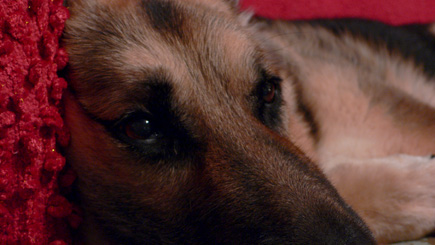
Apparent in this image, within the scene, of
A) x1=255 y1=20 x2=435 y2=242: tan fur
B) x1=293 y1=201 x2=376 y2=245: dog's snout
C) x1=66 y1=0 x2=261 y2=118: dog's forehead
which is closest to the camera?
x1=293 y1=201 x2=376 y2=245: dog's snout

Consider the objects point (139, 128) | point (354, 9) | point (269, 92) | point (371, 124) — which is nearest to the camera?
point (139, 128)

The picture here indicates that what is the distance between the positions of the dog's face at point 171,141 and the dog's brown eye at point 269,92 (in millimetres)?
144

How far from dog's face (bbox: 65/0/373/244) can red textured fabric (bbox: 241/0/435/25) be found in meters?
1.79

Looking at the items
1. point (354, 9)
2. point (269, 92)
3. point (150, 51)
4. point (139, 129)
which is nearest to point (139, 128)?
point (139, 129)

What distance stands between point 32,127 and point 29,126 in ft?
0.04

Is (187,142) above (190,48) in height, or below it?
below

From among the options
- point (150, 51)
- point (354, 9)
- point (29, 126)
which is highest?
point (354, 9)

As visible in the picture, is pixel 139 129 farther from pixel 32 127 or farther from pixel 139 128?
pixel 32 127

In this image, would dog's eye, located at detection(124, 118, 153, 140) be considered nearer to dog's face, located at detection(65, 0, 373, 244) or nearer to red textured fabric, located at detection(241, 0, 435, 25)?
dog's face, located at detection(65, 0, 373, 244)

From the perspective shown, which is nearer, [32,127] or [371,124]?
[32,127]

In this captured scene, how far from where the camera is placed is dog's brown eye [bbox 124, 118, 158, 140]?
1.39m

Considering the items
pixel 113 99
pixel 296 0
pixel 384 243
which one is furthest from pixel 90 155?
pixel 296 0

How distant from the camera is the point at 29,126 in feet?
4.09

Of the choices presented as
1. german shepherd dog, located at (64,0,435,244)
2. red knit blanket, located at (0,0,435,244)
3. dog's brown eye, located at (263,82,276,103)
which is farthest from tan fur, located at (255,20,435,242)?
red knit blanket, located at (0,0,435,244)
